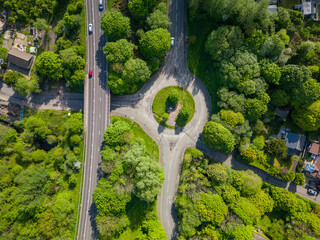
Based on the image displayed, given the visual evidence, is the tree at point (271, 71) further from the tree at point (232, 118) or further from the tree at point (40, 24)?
the tree at point (40, 24)

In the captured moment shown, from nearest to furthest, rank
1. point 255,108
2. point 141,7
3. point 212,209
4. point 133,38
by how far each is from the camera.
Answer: point 212,209, point 141,7, point 255,108, point 133,38

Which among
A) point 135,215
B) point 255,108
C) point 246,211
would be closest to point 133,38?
point 255,108

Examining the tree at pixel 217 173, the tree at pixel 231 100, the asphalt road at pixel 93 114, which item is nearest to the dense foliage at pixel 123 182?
Answer: the asphalt road at pixel 93 114

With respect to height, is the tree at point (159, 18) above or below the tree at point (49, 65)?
above

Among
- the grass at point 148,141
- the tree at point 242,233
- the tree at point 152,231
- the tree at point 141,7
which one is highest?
the tree at point 141,7

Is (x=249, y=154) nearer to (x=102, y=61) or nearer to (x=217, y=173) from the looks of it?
(x=217, y=173)

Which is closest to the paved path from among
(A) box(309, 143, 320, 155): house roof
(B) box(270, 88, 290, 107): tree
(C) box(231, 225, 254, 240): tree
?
(A) box(309, 143, 320, 155): house roof
